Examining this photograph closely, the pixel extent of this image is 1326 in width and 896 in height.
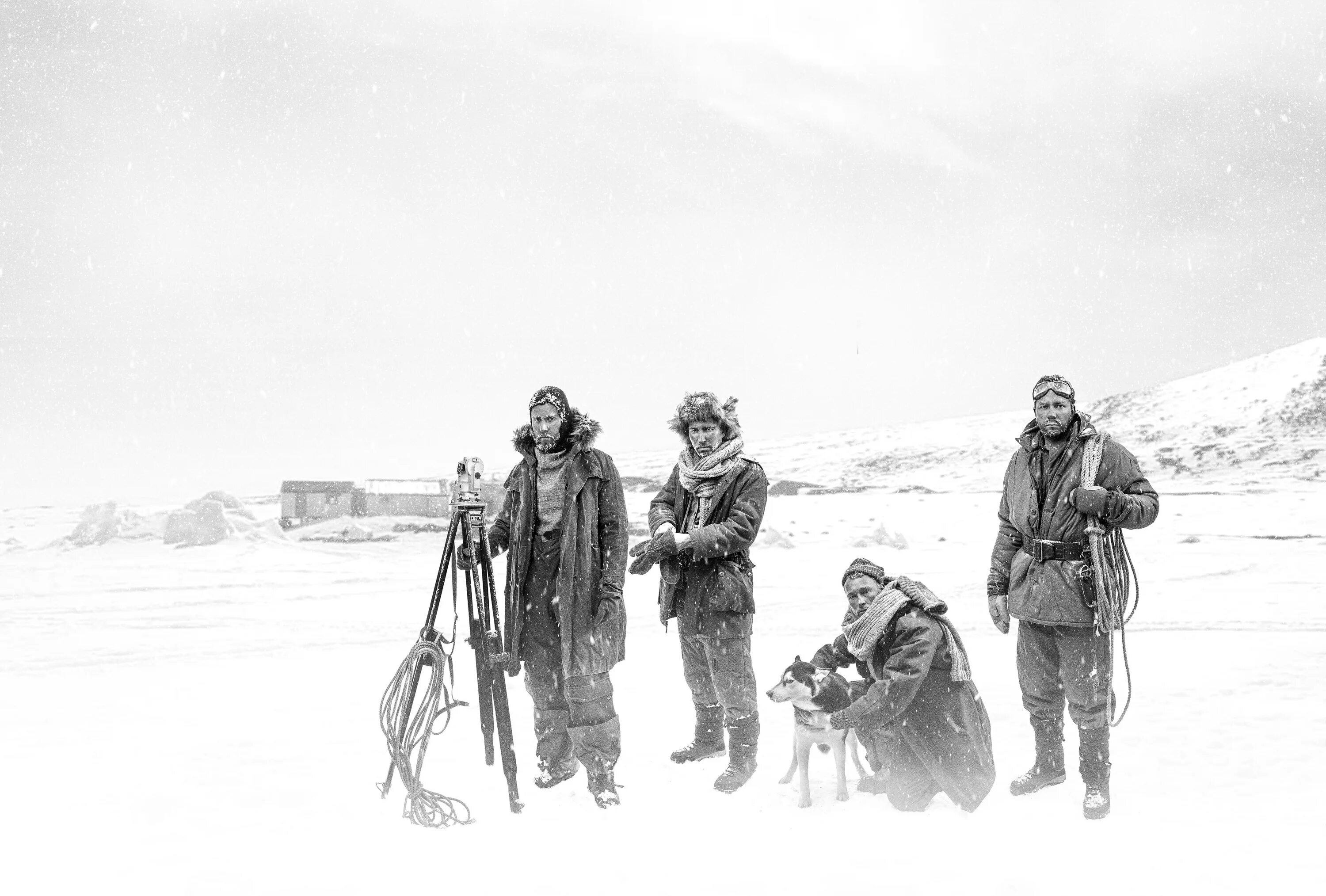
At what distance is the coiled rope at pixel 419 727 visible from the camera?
4.10 m

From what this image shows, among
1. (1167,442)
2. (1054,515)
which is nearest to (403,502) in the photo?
(1054,515)

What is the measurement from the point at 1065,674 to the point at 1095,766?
1.41ft

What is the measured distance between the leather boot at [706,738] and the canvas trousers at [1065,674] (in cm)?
163

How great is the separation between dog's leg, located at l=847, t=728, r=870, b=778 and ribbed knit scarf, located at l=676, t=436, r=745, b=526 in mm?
1322

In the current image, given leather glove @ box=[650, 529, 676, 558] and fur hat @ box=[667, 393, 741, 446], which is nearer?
leather glove @ box=[650, 529, 676, 558]

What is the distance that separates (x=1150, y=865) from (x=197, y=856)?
154 inches

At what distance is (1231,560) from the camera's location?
15.4m

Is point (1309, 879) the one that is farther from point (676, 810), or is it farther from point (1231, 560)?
point (1231, 560)

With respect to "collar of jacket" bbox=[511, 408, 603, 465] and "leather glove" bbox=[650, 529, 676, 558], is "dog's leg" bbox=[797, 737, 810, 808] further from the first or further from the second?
"collar of jacket" bbox=[511, 408, 603, 465]

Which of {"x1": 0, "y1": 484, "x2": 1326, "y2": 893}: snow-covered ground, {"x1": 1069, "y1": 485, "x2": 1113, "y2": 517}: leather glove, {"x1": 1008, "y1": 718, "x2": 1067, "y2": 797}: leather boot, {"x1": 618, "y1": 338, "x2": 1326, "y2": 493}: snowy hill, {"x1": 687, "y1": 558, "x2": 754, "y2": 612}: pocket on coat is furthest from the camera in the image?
{"x1": 618, "y1": 338, "x2": 1326, "y2": 493}: snowy hill

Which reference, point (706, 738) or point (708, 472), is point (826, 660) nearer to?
point (706, 738)

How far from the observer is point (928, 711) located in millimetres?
4242

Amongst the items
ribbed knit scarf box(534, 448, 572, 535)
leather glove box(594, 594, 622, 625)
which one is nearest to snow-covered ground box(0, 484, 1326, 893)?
leather glove box(594, 594, 622, 625)

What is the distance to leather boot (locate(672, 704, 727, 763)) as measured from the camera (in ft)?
16.4
